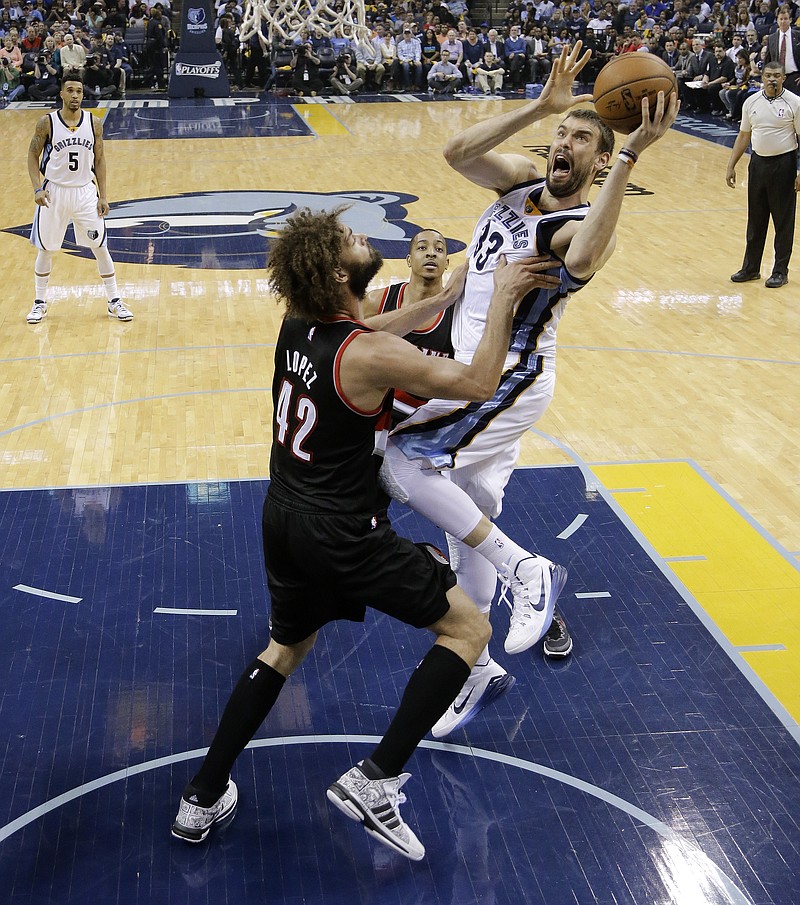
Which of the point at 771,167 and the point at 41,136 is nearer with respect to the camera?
the point at 41,136

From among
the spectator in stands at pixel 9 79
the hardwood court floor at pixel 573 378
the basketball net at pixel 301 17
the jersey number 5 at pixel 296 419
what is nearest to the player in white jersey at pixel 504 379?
the hardwood court floor at pixel 573 378

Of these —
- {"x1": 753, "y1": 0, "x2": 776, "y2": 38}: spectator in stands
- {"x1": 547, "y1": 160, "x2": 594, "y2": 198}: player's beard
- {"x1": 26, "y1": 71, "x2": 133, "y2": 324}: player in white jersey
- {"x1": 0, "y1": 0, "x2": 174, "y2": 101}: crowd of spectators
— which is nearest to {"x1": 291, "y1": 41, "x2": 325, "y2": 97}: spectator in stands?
{"x1": 0, "y1": 0, "x2": 174, "y2": 101}: crowd of spectators

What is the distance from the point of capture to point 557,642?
4.36 metres

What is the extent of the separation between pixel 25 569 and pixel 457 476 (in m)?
2.12

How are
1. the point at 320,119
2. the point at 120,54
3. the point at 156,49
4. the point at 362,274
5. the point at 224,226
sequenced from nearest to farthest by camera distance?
1. the point at 362,274
2. the point at 224,226
3. the point at 320,119
4. the point at 120,54
5. the point at 156,49

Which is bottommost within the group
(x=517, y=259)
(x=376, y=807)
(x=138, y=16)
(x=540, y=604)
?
(x=376, y=807)

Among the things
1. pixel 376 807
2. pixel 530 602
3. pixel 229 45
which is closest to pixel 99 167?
pixel 530 602

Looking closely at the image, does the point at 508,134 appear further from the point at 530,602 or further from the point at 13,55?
the point at 13,55

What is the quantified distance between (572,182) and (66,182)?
5.51m

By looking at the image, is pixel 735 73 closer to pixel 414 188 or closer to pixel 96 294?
pixel 414 188

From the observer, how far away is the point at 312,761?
149 inches

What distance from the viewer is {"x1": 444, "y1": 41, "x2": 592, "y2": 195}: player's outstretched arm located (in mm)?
3830

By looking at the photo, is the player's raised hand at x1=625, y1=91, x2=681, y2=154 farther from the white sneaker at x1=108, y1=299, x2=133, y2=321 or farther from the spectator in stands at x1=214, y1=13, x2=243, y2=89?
the spectator in stands at x1=214, y1=13, x2=243, y2=89

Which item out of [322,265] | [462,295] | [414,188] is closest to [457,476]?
[462,295]
